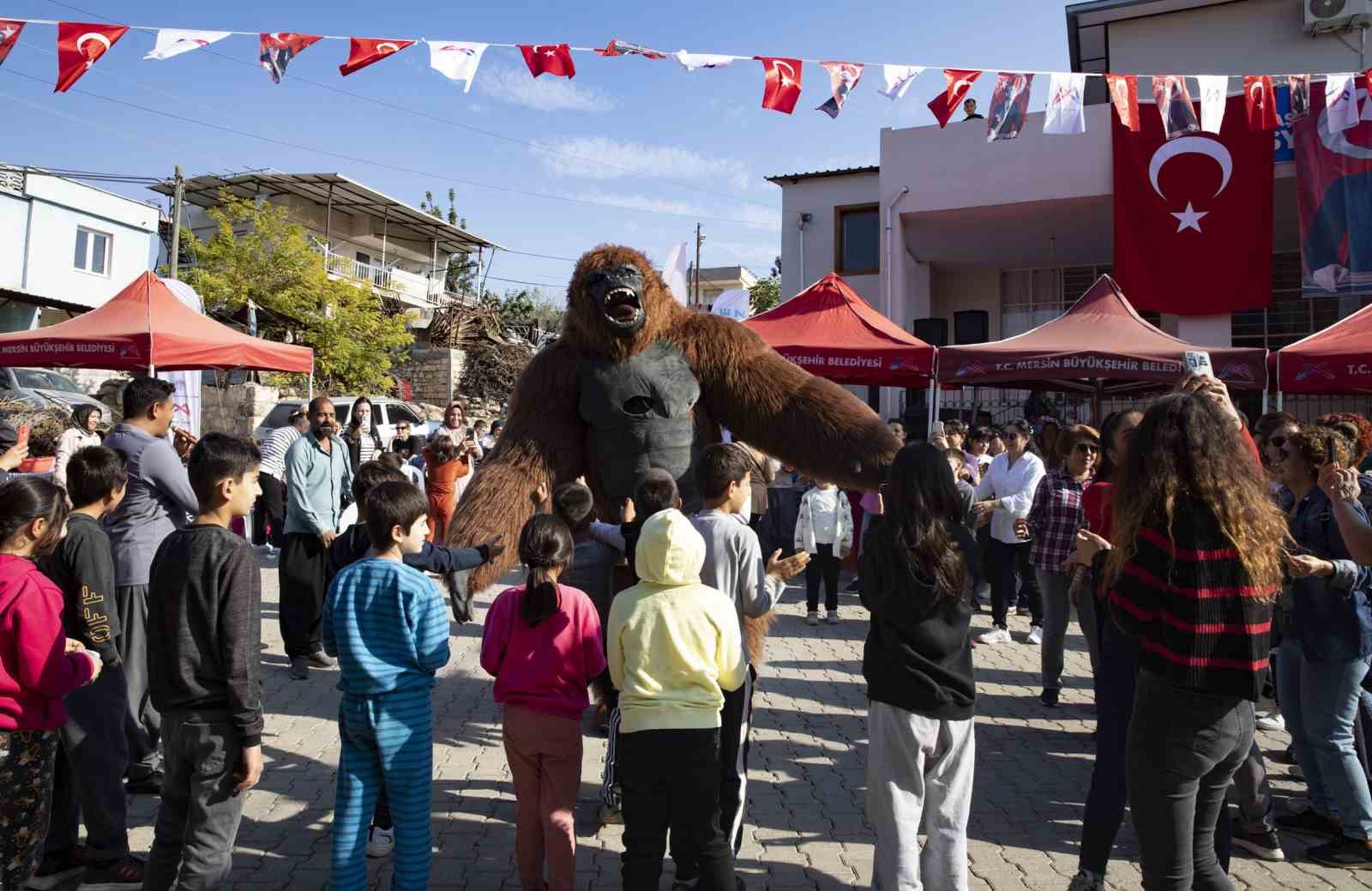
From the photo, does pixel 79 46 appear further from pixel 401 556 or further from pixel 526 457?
pixel 401 556

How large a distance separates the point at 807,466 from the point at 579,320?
1.30m

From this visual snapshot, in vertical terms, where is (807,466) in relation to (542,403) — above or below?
below

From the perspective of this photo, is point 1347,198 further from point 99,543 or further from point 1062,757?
point 99,543

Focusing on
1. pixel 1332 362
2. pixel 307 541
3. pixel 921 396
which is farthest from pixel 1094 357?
pixel 307 541

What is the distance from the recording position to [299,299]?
22969 millimetres

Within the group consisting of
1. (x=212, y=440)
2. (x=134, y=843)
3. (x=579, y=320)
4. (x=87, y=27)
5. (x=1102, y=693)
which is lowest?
(x=134, y=843)

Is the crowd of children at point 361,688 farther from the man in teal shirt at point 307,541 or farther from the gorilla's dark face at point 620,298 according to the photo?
the man in teal shirt at point 307,541

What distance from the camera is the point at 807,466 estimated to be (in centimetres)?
423

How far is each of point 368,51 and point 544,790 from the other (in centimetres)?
622

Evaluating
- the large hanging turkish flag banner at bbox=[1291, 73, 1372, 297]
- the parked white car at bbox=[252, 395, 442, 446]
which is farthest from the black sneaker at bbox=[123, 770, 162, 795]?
the large hanging turkish flag banner at bbox=[1291, 73, 1372, 297]

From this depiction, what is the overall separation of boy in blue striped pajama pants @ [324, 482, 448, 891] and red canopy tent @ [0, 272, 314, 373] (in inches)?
263

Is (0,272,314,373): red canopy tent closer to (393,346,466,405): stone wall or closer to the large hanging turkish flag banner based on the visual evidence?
the large hanging turkish flag banner

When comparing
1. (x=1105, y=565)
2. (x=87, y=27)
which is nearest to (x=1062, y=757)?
(x=1105, y=565)

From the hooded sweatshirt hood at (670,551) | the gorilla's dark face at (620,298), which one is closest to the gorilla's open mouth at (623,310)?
the gorilla's dark face at (620,298)
